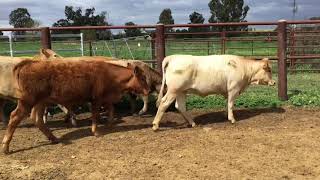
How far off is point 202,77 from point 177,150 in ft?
7.07

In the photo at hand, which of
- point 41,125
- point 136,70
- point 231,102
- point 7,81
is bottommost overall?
point 41,125

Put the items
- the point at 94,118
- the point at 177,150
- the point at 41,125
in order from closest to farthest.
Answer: the point at 177,150 → the point at 41,125 → the point at 94,118

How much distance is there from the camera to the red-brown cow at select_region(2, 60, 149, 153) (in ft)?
24.6

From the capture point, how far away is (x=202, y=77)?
8781 millimetres

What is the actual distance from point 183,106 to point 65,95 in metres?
2.15

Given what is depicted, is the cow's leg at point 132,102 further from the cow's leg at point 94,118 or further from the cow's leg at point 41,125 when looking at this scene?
the cow's leg at point 41,125

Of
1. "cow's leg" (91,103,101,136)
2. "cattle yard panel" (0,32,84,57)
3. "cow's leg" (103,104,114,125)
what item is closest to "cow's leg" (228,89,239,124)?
"cow's leg" (103,104,114,125)

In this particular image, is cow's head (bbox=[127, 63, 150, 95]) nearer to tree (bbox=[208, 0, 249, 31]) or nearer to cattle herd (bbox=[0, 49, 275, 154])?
cattle herd (bbox=[0, 49, 275, 154])

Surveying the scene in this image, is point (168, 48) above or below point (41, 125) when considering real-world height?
above

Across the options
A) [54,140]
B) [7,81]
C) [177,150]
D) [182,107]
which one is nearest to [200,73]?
[182,107]

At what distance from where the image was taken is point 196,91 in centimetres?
885

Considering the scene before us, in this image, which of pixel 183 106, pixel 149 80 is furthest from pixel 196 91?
pixel 149 80

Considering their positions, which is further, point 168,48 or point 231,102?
point 168,48

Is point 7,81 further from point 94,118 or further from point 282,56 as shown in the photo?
point 282,56
